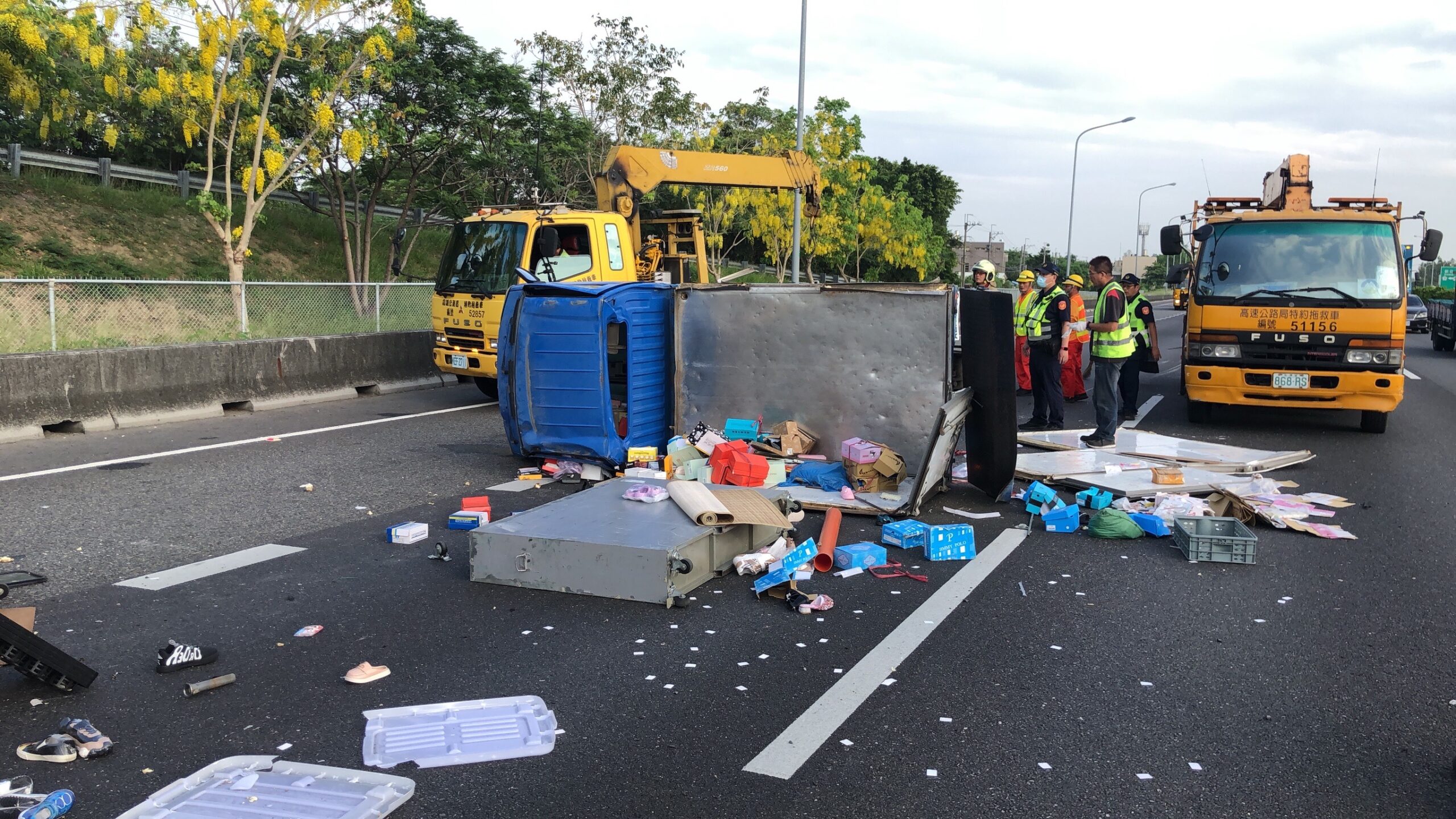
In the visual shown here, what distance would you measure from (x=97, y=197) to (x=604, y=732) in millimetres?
26236

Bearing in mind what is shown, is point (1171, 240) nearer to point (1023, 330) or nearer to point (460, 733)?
point (1023, 330)

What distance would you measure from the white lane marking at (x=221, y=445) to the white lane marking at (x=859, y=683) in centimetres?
690

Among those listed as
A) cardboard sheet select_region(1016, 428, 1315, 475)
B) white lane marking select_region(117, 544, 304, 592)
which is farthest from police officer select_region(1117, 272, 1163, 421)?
white lane marking select_region(117, 544, 304, 592)

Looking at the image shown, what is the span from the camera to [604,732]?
3.79 m

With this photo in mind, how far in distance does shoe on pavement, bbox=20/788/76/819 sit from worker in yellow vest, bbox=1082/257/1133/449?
8.53 meters

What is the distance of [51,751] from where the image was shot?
11.5ft

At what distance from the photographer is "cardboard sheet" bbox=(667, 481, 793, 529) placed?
18.6 ft

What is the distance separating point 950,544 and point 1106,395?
4475mm

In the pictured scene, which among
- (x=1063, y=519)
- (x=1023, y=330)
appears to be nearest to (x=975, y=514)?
(x=1063, y=519)

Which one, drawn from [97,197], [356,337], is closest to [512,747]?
[356,337]

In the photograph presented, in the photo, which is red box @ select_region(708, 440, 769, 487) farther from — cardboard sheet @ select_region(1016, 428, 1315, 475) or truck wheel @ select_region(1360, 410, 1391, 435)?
truck wheel @ select_region(1360, 410, 1391, 435)

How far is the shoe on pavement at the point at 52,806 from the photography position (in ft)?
10.2

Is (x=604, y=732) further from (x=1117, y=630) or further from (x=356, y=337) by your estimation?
(x=356, y=337)

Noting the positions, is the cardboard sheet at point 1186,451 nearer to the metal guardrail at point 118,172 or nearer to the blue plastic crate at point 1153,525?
the blue plastic crate at point 1153,525
